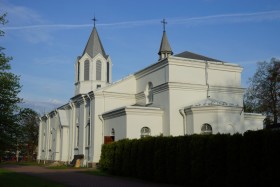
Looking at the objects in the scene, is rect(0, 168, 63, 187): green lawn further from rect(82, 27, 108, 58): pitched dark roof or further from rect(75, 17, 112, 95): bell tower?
rect(82, 27, 108, 58): pitched dark roof

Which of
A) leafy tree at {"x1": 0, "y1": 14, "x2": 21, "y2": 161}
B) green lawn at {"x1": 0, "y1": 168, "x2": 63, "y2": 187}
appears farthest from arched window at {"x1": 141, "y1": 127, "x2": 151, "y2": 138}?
leafy tree at {"x1": 0, "y1": 14, "x2": 21, "y2": 161}

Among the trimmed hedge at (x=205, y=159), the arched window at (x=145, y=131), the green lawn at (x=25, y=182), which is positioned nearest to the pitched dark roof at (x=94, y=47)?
the arched window at (x=145, y=131)

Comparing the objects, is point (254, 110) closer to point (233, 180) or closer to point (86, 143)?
point (86, 143)

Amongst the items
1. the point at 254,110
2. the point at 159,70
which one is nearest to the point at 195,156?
the point at 159,70

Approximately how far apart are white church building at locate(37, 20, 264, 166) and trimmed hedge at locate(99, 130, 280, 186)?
23.6 ft

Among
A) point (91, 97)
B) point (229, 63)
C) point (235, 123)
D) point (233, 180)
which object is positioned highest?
point (229, 63)

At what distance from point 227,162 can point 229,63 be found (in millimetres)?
19090

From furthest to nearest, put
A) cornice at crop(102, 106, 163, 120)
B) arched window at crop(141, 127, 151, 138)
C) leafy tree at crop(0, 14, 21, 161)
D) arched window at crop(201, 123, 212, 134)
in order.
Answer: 1. arched window at crop(141, 127, 151, 138)
2. cornice at crop(102, 106, 163, 120)
3. arched window at crop(201, 123, 212, 134)
4. leafy tree at crop(0, 14, 21, 161)

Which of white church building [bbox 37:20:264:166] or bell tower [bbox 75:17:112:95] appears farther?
bell tower [bbox 75:17:112:95]

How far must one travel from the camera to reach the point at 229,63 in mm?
32344

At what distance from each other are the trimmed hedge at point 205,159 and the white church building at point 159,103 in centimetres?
719

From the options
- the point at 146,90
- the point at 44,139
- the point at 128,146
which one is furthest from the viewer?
the point at 44,139

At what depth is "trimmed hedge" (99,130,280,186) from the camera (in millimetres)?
13047

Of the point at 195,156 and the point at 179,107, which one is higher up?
the point at 179,107
